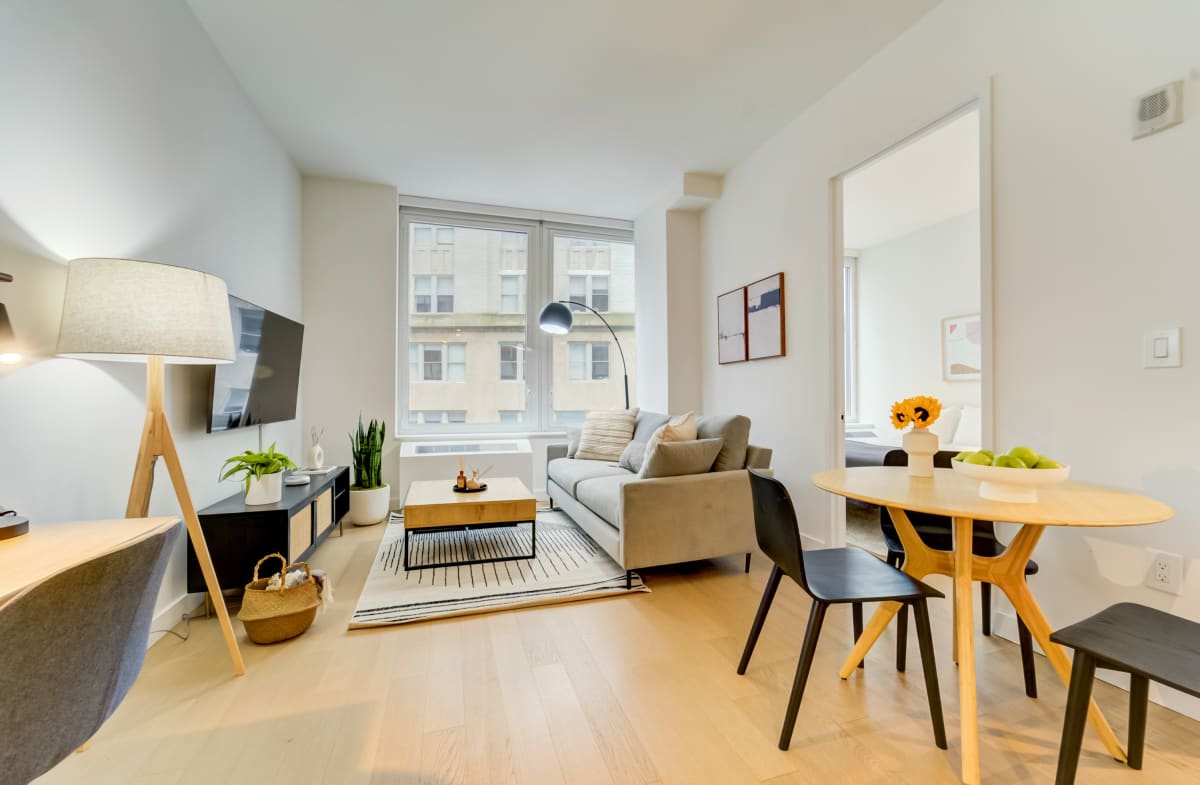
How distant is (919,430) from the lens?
1687 millimetres

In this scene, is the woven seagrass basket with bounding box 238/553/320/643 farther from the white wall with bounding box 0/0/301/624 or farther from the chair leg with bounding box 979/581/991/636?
the chair leg with bounding box 979/581/991/636

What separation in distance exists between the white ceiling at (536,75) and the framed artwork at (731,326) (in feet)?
3.44

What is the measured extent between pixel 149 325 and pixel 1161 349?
3122mm

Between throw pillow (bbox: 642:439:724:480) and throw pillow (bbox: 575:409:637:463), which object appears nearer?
throw pillow (bbox: 642:439:724:480)

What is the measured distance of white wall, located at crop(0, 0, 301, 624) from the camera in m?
1.45

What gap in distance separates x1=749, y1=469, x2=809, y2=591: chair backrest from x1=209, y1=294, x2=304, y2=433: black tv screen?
7.59ft

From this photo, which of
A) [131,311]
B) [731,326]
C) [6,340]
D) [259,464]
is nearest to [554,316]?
[731,326]

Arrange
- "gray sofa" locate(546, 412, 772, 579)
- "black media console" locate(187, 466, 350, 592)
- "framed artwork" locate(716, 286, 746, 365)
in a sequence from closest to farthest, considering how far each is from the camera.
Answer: "black media console" locate(187, 466, 350, 592) < "gray sofa" locate(546, 412, 772, 579) < "framed artwork" locate(716, 286, 746, 365)

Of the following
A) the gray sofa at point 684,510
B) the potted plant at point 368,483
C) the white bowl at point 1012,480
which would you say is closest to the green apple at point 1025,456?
the white bowl at point 1012,480

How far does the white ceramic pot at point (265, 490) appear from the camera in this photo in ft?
7.71

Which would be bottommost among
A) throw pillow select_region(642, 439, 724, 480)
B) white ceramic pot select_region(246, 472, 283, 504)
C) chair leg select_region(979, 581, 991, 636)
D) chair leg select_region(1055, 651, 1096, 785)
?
chair leg select_region(979, 581, 991, 636)

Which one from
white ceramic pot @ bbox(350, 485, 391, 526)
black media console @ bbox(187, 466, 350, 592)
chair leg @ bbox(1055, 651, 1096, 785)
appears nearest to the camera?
chair leg @ bbox(1055, 651, 1096, 785)

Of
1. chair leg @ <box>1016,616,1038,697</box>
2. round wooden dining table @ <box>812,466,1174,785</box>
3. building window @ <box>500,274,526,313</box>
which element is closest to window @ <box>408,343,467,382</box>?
building window @ <box>500,274,526,313</box>

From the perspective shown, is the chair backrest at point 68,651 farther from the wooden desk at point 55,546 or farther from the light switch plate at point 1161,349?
the light switch plate at point 1161,349
